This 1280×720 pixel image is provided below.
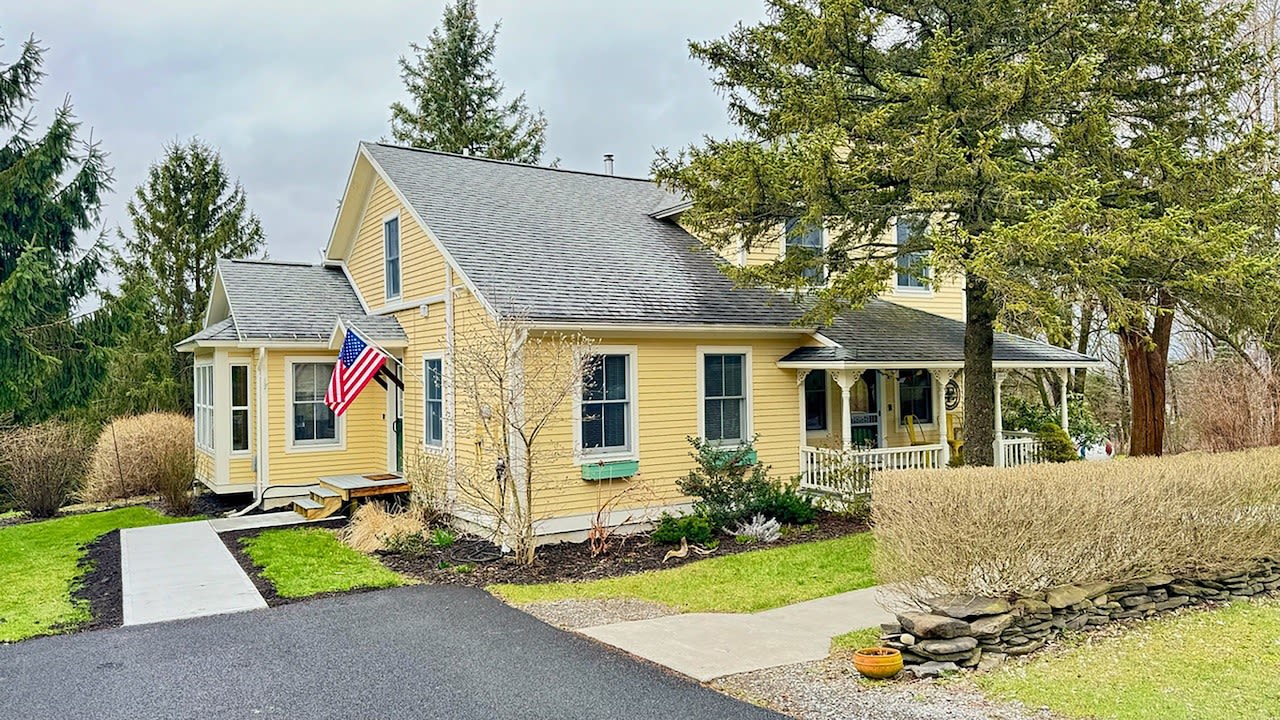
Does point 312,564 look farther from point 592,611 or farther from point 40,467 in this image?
point 40,467

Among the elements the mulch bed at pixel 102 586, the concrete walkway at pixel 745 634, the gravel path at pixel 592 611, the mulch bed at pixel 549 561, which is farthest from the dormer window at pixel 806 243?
the mulch bed at pixel 102 586

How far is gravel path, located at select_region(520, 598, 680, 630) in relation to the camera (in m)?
7.78

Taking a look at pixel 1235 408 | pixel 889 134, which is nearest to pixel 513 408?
pixel 889 134

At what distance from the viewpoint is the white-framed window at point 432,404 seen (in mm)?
12984

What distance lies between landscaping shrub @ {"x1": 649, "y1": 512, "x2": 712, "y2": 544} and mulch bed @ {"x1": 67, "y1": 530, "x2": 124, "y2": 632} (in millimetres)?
6014

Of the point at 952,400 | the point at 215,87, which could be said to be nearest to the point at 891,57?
the point at 952,400

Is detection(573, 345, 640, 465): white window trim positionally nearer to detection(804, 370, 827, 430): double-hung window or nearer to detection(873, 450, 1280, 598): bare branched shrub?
detection(804, 370, 827, 430): double-hung window

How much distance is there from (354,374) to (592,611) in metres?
6.21

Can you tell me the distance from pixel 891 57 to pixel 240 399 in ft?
39.3

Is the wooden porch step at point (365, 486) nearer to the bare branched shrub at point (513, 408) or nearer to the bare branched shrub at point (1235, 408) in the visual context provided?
the bare branched shrub at point (513, 408)

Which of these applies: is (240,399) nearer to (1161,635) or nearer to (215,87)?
(215,87)

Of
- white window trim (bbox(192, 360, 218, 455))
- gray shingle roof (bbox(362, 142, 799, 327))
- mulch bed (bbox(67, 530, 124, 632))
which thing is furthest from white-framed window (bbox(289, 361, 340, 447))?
gray shingle roof (bbox(362, 142, 799, 327))

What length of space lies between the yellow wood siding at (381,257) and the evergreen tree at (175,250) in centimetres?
1049

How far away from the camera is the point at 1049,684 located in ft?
19.0
